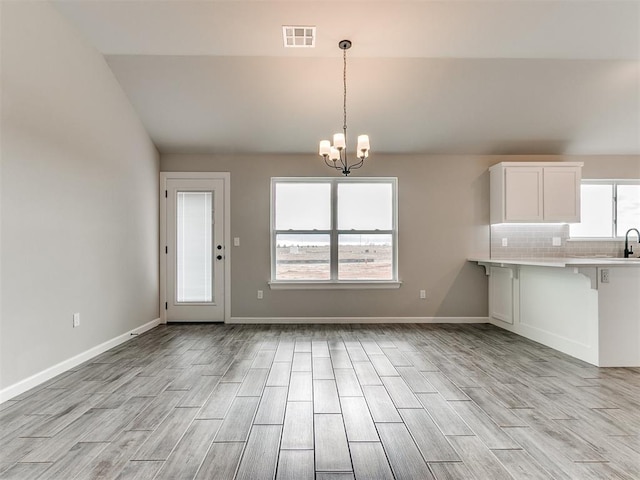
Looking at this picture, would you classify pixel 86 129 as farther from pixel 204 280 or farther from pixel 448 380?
pixel 448 380

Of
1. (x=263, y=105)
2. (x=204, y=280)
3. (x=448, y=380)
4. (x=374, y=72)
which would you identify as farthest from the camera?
(x=204, y=280)

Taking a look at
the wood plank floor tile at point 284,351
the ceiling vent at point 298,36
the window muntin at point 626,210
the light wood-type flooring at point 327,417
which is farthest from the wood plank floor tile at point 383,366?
the window muntin at point 626,210

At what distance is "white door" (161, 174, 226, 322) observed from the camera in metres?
5.23

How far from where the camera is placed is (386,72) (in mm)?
4070

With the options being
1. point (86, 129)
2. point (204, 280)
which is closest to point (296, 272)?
point (204, 280)

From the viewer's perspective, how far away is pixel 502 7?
328cm

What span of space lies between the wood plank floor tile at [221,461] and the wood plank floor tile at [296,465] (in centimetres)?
23

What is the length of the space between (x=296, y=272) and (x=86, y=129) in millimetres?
3060

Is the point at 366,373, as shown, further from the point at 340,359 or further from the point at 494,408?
the point at 494,408

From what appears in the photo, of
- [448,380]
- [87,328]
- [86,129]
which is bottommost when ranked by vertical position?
[448,380]

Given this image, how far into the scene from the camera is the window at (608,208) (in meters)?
5.40

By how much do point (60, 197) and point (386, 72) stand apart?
351 centimetres

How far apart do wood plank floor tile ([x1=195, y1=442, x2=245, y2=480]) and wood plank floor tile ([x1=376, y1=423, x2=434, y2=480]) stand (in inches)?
31.0

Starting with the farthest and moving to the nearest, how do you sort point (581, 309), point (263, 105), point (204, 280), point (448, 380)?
point (204, 280)
point (263, 105)
point (581, 309)
point (448, 380)
